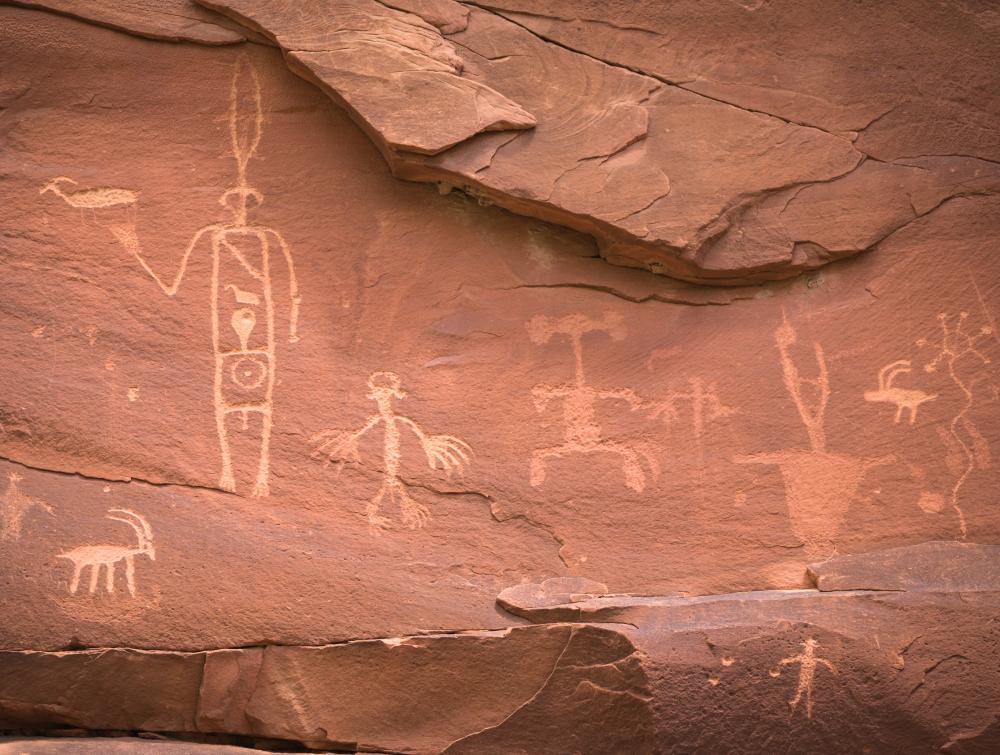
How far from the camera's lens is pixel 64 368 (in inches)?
152

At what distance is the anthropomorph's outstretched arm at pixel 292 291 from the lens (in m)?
4.03

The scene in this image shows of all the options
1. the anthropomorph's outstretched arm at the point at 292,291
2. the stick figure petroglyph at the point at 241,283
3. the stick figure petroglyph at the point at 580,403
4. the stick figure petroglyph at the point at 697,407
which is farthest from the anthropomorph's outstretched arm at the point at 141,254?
the stick figure petroglyph at the point at 697,407

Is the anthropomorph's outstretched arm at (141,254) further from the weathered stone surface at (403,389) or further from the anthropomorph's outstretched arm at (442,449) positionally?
the anthropomorph's outstretched arm at (442,449)

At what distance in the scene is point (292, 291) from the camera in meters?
4.07

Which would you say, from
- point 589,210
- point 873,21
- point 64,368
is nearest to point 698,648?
point 589,210

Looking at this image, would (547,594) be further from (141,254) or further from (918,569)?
(141,254)

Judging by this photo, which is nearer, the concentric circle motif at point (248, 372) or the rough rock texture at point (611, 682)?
the rough rock texture at point (611, 682)

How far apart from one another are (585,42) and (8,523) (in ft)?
8.17

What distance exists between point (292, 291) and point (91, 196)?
0.74m

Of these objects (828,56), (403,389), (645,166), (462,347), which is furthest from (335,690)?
(828,56)

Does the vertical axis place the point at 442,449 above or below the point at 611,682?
above

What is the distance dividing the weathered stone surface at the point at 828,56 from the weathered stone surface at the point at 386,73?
0.40m

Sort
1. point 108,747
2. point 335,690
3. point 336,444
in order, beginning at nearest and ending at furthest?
1. point 108,747
2. point 335,690
3. point 336,444

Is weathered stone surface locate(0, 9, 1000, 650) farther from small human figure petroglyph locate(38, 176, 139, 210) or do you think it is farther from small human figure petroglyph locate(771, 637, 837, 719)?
small human figure petroglyph locate(771, 637, 837, 719)
